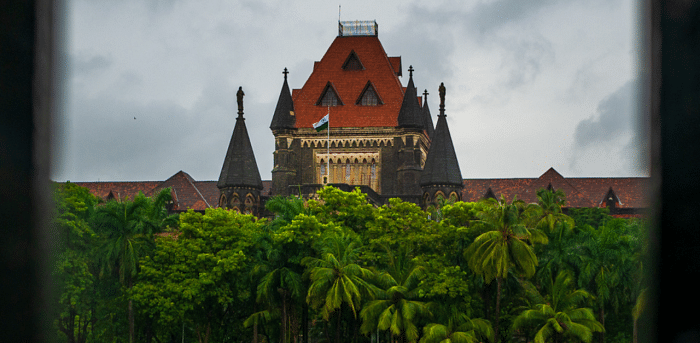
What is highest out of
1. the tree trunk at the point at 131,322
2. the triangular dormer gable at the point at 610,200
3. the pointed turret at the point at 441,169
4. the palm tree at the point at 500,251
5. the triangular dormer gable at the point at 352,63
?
the triangular dormer gable at the point at 352,63

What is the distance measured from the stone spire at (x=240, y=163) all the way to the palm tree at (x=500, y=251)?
30959 millimetres

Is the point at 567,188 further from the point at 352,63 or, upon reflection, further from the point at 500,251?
the point at 500,251

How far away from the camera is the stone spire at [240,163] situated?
214ft

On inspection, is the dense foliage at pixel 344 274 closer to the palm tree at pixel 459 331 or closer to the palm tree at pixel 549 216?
the palm tree at pixel 459 331

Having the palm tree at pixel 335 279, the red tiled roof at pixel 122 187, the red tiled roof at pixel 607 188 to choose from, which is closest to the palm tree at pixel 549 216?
the palm tree at pixel 335 279

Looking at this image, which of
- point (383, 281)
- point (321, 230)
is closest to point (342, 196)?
point (321, 230)

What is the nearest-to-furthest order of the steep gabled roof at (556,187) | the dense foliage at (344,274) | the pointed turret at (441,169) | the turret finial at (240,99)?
the dense foliage at (344,274)
the pointed turret at (441,169)
the turret finial at (240,99)
the steep gabled roof at (556,187)

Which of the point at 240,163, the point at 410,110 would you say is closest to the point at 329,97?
the point at 410,110

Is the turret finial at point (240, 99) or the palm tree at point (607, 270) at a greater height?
the turret finial at point (240, 99)

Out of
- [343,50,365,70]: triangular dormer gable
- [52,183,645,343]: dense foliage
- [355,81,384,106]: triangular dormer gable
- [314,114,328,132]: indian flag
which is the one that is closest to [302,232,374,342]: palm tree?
[52,183,645,343]: dense foliage

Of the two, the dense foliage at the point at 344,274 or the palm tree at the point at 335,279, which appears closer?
the palm tree at the point at 335,279

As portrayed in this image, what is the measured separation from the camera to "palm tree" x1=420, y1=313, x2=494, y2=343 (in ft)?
115

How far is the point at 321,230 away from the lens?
42062 millimetres

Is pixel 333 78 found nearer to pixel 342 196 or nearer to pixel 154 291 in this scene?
pixel 342 196
